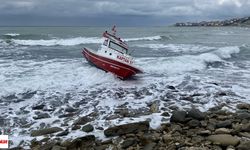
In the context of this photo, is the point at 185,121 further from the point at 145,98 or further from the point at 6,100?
the point at 6,100

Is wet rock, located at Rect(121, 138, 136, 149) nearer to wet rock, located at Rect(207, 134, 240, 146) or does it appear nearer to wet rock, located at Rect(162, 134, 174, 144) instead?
wet rock, located at Rect(162, 134, 174, 144)

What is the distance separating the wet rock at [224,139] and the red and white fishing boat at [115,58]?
33.3ft

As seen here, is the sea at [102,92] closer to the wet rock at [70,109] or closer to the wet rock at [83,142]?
the wet rock at [70,109]

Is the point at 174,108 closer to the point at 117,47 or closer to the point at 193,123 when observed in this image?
the point at 193,123

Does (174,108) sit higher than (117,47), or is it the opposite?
(117,47)

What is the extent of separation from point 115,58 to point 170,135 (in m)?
10.3

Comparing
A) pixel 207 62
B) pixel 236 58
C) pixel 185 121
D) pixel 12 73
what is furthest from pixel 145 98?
pixel 236 58

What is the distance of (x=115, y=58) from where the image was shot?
20.3m

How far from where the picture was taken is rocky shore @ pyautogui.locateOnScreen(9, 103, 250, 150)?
970 cm

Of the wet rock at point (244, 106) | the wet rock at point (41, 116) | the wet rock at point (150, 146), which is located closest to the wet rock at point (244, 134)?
the wet rock at point (150, 146)

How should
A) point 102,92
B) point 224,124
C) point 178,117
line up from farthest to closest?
point 102,92, point 178,117, point 224,124

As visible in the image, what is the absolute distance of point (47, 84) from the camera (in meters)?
18.1

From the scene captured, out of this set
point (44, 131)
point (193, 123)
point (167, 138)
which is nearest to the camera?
point (167, 138)

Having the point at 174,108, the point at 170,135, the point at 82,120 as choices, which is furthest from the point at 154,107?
the point at 170,135
